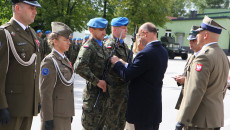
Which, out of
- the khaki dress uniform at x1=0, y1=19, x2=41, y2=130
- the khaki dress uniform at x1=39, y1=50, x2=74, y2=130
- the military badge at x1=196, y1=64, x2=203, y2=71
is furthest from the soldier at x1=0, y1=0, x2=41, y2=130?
the military badge at x1=196, y1=64, x2=203, y2=71

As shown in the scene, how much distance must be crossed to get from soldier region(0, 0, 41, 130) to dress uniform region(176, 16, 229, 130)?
5.83ft

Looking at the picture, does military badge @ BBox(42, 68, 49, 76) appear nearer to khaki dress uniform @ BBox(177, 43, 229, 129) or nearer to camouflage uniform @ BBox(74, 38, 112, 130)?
camouflage uniform @ BBox(74, 38, 112, 130)

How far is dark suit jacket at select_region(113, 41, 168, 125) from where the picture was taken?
3.35 m

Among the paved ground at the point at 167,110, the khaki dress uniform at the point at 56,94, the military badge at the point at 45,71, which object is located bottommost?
the paved ground at the point at 167,110

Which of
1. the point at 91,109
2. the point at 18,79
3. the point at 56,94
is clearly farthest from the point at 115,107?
the point at 18,79

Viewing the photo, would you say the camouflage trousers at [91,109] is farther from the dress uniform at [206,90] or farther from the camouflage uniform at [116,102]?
the dress uniform at [206,90]

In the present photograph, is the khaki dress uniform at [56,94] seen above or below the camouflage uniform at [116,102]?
above

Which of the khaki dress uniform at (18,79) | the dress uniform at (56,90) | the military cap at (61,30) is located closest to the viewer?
the khaki dress uniform at (18,79)

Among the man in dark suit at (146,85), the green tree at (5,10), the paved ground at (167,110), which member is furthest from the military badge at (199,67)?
the green tree at (5,10)

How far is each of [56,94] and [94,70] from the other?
946 mm

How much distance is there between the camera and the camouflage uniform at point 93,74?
381 cm

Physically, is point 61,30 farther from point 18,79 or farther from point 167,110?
point 167,110

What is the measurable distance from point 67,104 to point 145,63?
3.61 ft

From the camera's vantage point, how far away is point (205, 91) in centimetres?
307
